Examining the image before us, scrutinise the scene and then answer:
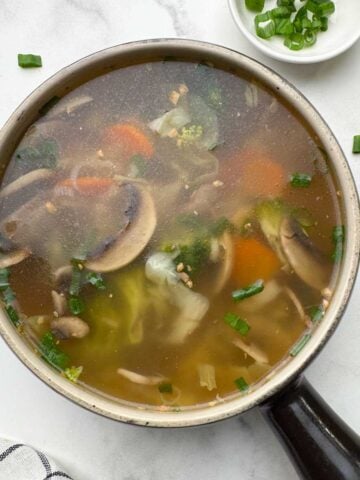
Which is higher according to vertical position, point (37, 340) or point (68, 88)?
point (68, 88)

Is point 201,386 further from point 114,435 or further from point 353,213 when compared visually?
point 353,213

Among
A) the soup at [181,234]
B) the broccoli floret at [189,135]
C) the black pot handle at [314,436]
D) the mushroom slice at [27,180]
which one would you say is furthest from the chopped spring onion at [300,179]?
the mushroom slice at [27,180]

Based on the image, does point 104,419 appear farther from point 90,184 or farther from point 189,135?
point 189,135

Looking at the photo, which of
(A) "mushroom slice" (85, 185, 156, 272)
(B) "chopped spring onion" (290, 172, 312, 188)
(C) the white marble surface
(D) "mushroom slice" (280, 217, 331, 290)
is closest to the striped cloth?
(C) the white marble surface

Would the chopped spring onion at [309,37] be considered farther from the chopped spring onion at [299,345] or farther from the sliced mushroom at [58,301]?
the sliced mushroom at [58,301]

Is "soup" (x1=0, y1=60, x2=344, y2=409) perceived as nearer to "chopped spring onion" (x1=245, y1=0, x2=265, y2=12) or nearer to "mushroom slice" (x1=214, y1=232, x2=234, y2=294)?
"mushroom slice" (x1=214, y1=232, x2=234, y2=294)

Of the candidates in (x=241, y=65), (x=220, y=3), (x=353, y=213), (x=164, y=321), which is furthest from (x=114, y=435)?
(x=220, y=3)

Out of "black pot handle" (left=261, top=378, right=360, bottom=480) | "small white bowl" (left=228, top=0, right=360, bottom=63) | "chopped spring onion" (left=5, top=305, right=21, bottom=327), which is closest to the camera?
"black pot handle" (left=261, top=378, right=360, bottom=480)
